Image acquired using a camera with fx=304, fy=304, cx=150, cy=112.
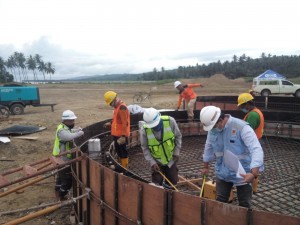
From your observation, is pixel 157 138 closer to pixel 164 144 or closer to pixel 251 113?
pixel 164 144

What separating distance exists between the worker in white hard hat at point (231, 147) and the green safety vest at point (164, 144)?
90 centimetres

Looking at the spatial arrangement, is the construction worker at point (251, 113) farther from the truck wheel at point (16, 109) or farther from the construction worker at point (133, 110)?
the truck wheel at point (16, 109)

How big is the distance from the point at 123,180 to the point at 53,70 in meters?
120

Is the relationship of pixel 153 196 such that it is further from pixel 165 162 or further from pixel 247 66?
pixel 247 66

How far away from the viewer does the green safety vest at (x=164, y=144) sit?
4.54 metres

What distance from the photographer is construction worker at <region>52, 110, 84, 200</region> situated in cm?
558

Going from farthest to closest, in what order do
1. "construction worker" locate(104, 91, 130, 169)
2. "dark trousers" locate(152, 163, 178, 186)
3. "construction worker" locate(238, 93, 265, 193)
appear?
"construction worker" locate(104, 91, 130, 169) < "construction worker" locate(238, 93, 265, 193) < "dark trousers" locate(152, 163, 178, 186)

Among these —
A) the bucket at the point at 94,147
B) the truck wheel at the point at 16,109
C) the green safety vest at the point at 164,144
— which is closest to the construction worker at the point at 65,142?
the bucket at the point at 94,147

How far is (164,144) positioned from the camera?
458cm

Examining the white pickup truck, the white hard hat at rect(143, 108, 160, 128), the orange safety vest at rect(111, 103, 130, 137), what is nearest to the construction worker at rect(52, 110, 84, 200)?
the orange safety vest at rect(111, 103, 130, 137)

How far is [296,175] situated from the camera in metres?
6.38

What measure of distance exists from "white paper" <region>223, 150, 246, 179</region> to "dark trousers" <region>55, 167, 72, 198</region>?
11.8 ft

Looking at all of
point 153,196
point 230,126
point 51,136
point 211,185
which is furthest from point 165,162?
point 51,136

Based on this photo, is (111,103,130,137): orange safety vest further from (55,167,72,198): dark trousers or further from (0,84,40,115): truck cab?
(0,84,40,115): truck cab
